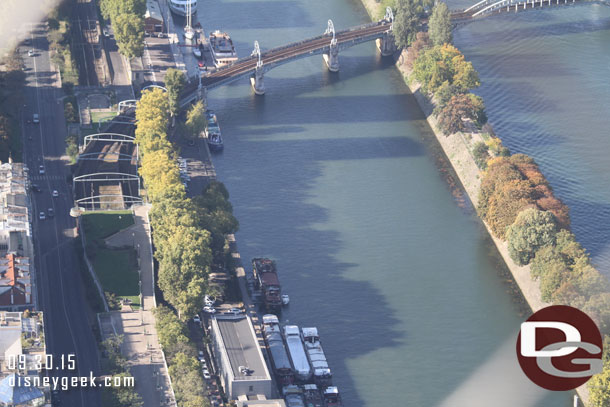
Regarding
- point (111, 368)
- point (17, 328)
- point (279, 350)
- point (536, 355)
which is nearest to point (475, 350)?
point (536, 355)

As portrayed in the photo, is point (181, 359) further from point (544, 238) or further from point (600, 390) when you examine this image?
point (544, 238)

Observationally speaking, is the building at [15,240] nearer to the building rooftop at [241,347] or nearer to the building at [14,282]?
the building at [14,282]

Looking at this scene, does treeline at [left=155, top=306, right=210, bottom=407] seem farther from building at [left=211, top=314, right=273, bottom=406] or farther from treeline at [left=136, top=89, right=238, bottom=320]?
treeline at [left=136, top=89, right=238, bottom=320]

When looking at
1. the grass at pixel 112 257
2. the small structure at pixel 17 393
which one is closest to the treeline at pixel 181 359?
the grass at pixel 112 257

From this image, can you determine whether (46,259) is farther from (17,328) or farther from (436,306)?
(436,306)

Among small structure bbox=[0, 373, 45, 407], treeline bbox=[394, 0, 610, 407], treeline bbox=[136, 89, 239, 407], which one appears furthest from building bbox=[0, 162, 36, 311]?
treeline bbox=[394, 0, 610, 407]

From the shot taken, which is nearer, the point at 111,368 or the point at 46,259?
the point at 111,368
